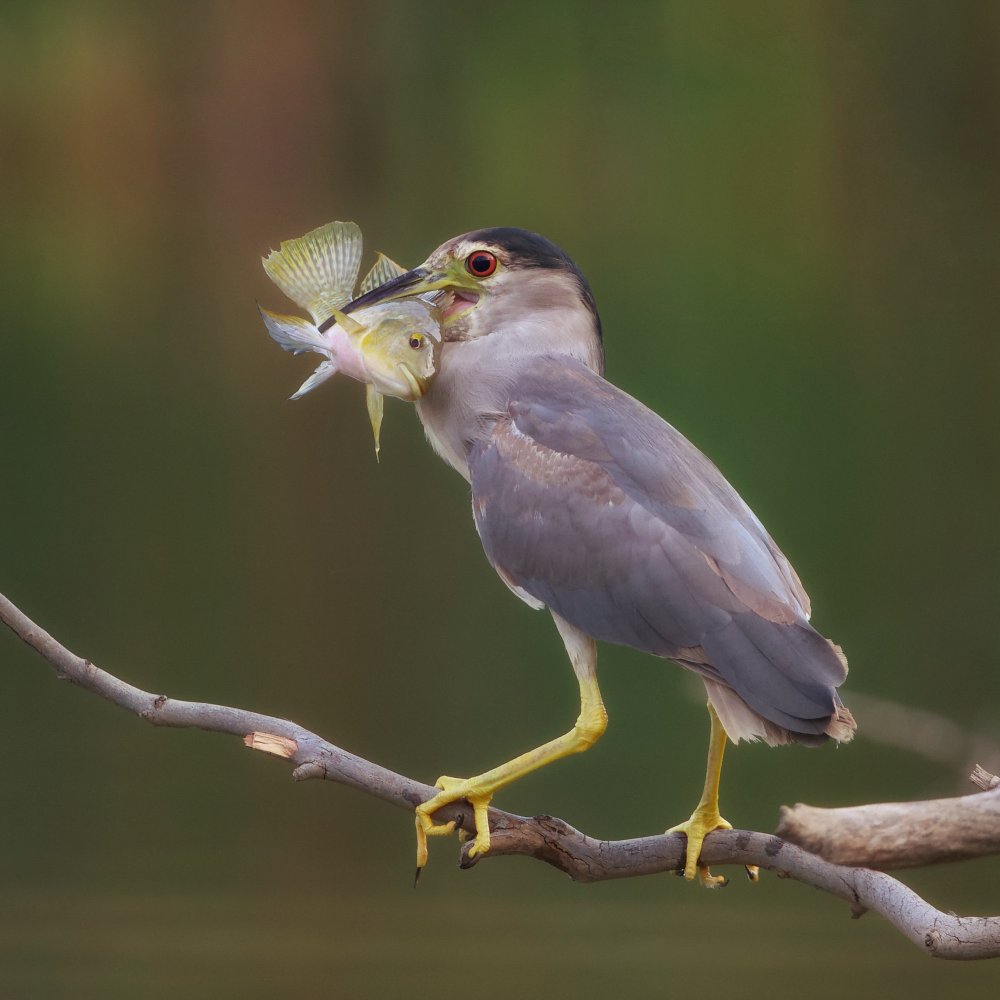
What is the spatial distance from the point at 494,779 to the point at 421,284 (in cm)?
62

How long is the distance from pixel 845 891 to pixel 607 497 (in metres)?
0.48

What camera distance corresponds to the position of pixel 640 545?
1503mm

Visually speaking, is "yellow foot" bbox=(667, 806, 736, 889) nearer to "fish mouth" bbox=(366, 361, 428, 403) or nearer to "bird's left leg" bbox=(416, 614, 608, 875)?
"bird's left leg" bbox=(416, 614, 608, 875)

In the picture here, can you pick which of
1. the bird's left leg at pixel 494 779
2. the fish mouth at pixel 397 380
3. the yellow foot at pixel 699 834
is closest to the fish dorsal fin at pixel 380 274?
the fish mouth at pixel 397 380

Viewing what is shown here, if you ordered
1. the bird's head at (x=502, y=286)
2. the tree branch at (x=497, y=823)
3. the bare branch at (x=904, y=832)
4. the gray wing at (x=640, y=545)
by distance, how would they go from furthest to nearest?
the bird's head at (x=502, y=286), the gray wing at (x=640, y=545), the tree branch at (x=497, y=823), the bare branch at (x=904, y=832)

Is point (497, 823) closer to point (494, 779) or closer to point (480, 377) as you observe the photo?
point (494, 779)

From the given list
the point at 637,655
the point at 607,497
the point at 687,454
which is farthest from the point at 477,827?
the point at 637,655

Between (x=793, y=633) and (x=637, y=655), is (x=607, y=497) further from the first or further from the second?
(x=637, y=655)

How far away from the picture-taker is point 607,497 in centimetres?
154

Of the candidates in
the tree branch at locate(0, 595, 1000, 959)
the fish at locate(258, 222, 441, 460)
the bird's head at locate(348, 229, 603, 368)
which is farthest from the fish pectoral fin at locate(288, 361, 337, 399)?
the tree branch at locate(0, 595, 1000, 959)

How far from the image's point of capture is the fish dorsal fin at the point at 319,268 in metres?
1.66

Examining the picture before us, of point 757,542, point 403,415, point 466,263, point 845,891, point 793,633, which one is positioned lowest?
point 845,891

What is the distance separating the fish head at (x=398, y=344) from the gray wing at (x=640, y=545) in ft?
0.37

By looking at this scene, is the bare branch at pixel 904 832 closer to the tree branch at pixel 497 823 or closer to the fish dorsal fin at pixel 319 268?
the tree branch at pixel 497 823
